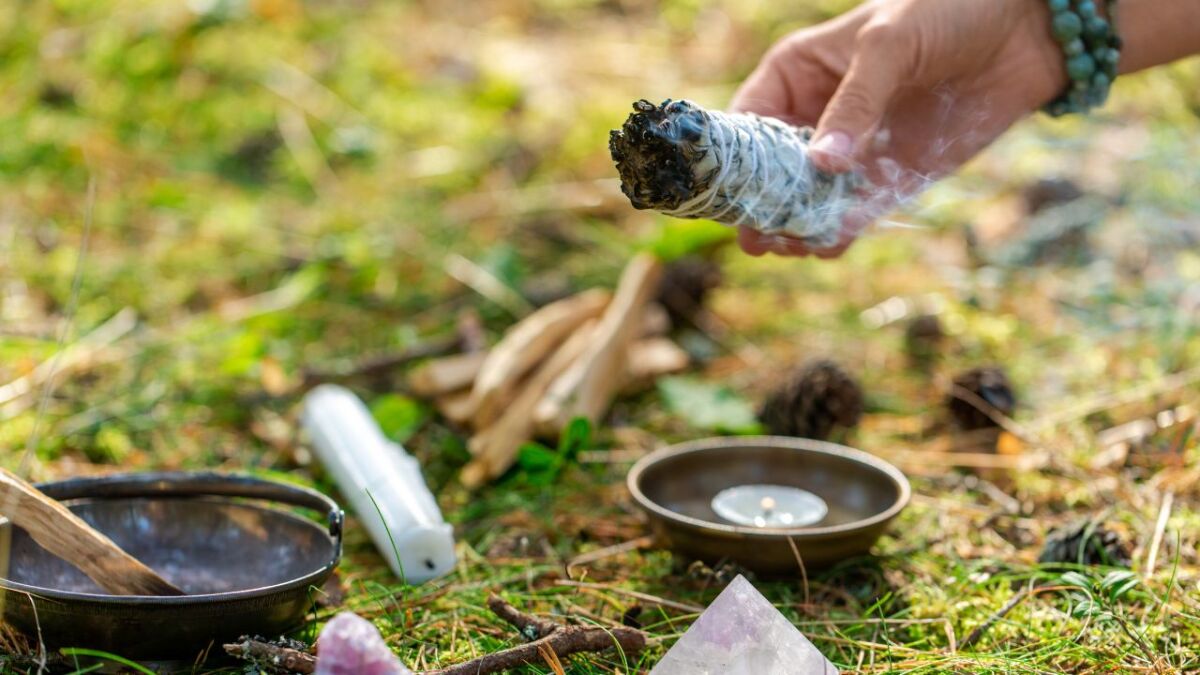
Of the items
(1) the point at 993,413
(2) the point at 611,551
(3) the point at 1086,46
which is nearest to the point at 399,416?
(2) the point at 611,551

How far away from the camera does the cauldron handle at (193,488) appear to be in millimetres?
2033

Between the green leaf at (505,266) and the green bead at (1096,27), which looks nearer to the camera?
the green bead at (1096,27)

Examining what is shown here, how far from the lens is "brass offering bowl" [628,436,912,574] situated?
82.0 inches

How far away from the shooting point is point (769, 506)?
2.33 m

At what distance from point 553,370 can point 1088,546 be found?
1491 millimetres

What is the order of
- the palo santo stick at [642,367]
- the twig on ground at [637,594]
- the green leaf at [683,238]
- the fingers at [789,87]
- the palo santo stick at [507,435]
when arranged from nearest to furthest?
the twig on ground at [637,594] → the fingers at [789,87] → the palo santo stick at [507,435] → the palo santo stick at [642,367] → the green leaf at [683,238]

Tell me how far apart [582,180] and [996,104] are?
288 cm

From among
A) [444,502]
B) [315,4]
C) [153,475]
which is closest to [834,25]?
[444,502]

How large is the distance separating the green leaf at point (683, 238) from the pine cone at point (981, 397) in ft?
3.00

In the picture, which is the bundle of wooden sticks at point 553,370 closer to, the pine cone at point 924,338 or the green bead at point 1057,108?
the pine cone at point 924,338

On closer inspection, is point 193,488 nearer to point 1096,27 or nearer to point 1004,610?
point 1004,610

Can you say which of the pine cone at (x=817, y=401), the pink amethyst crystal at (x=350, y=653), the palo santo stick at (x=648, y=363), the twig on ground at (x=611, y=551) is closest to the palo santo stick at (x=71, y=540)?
the pink amethyst crystal at (x=350, y=653)

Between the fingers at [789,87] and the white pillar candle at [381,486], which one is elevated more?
the fingers at [789,87]

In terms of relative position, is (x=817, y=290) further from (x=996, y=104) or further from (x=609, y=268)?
(x=996, y=104)
